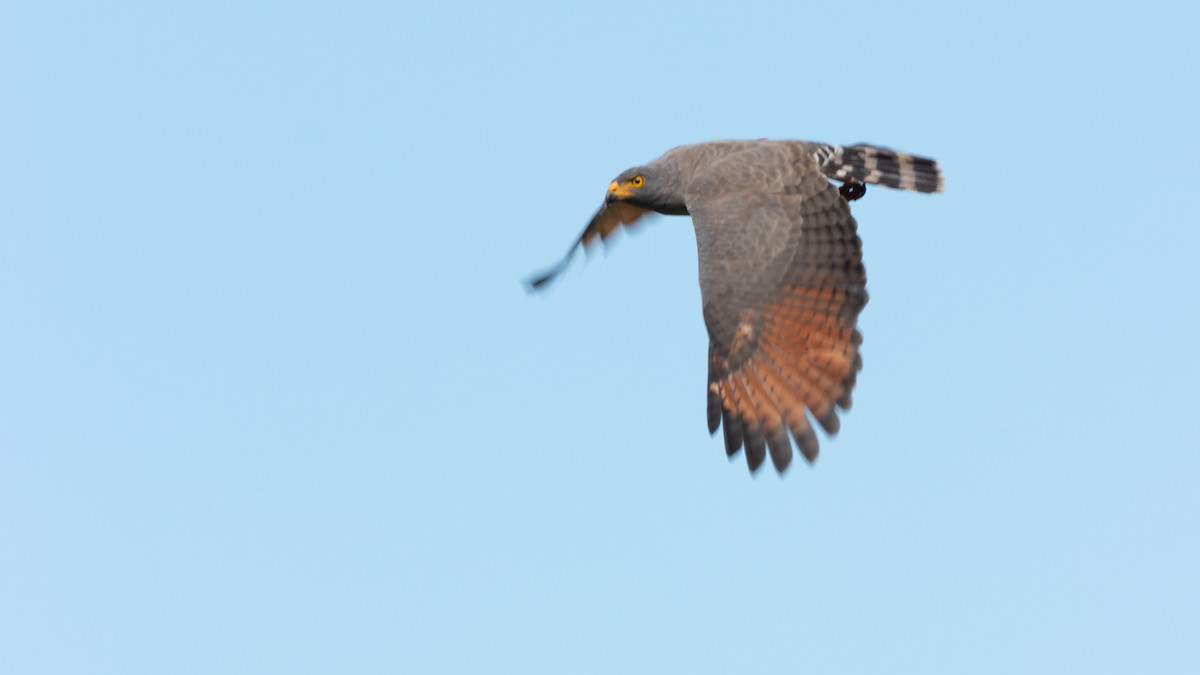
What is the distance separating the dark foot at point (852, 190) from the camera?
1775 centimetres

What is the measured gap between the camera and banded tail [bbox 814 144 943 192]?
56.8ft

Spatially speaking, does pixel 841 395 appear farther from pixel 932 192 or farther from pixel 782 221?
pixel 932 192

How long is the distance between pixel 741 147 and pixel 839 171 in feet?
3.34

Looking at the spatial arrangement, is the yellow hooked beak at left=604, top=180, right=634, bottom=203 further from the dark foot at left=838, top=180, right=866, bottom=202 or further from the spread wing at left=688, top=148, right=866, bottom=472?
the dark foot at left=838, top=180, right=866, bottom=202

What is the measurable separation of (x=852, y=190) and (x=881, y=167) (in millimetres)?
441

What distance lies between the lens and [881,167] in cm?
1752

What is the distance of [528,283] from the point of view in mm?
19688

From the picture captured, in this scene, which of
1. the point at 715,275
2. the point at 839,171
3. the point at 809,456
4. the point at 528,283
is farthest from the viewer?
the point at 528,283

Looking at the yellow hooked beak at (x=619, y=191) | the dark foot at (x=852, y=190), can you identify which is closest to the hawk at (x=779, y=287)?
the dark foot at (x=852, y=190)

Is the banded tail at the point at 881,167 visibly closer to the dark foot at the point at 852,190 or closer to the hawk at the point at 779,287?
the hawk at the point at 779,287

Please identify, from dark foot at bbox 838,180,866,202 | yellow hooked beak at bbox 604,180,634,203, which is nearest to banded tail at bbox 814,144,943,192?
dark foot at bbox 838,180,866,202

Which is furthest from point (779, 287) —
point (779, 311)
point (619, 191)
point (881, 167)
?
point (619, 191)

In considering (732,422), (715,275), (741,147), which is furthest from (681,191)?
(732,422)

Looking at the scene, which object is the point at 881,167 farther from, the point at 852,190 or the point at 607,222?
the point at 607,222
